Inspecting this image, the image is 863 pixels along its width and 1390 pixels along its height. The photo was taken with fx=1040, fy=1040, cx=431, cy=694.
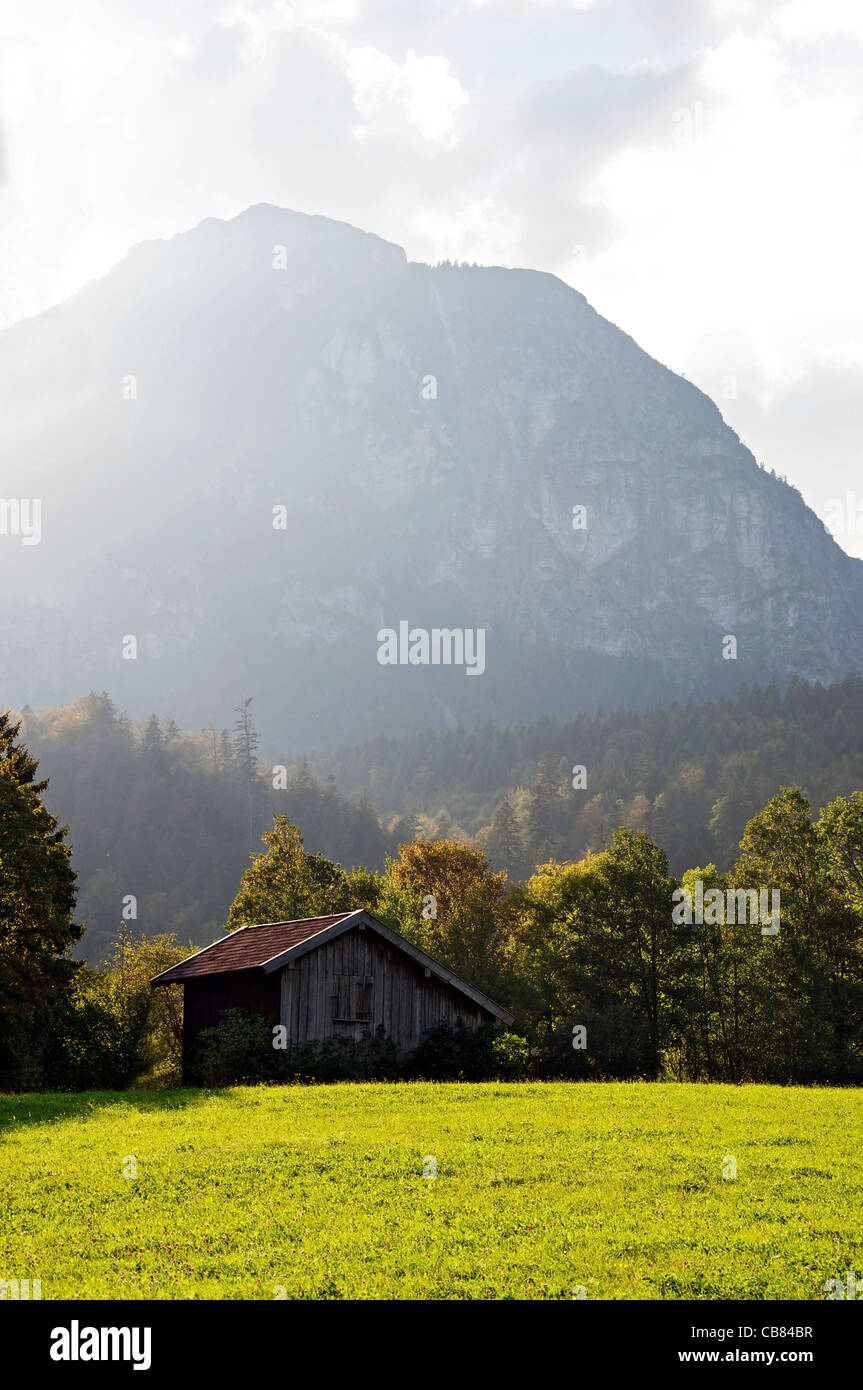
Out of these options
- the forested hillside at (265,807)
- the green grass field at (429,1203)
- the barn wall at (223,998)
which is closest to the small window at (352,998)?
the barn wall at (223,998)

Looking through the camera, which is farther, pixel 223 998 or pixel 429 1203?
pixel 223 998

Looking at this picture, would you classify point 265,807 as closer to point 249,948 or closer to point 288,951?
point 249,948

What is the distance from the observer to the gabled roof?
35094 millimetres

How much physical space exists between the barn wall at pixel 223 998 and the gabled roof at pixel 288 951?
474 millimetres

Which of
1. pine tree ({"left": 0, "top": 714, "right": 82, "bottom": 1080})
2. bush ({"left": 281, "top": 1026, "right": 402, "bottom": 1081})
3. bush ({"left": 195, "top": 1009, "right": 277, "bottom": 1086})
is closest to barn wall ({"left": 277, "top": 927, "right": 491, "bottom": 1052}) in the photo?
bush ({"left": 281, "top": 1026, "right": 402, "bottom": 1081})

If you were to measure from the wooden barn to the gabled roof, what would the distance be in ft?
0.14

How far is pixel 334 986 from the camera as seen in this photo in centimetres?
3566

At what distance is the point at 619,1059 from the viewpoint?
4719 cm

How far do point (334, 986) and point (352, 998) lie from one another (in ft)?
2.66

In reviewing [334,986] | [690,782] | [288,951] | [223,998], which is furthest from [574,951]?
[690,782]

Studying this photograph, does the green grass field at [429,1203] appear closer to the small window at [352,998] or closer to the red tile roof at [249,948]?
the small window at [352,998]

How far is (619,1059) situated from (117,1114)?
2858 cm

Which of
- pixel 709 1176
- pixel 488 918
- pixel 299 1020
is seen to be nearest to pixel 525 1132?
pixel 709 1176
